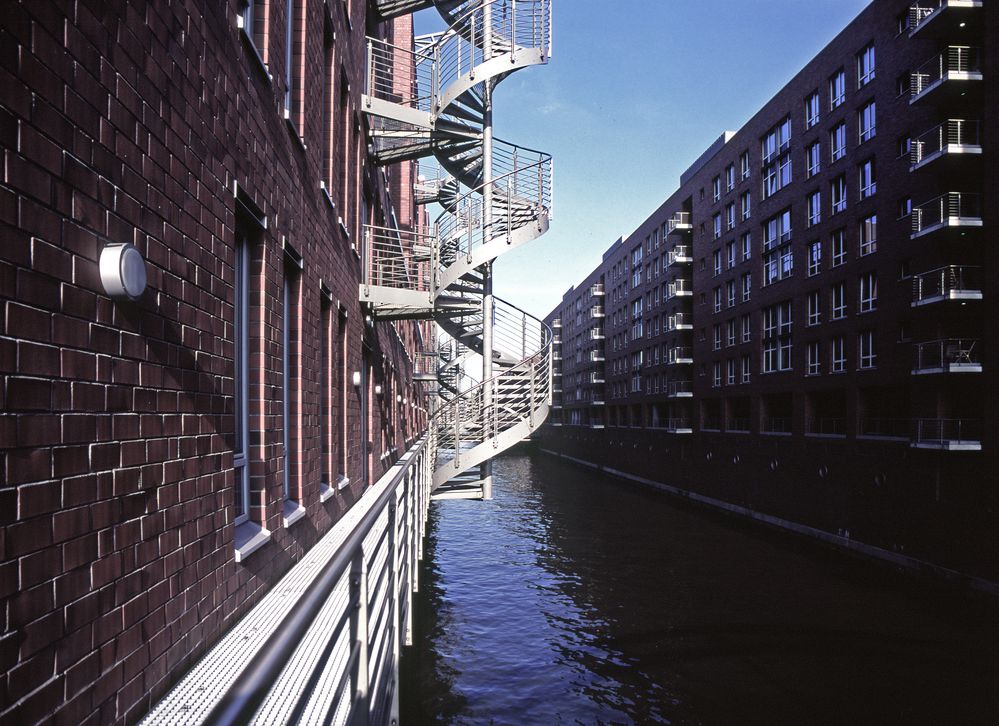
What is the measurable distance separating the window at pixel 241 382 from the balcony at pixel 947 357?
66.1ft

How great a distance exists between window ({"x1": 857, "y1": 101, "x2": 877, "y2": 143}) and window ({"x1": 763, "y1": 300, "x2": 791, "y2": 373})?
779 cm

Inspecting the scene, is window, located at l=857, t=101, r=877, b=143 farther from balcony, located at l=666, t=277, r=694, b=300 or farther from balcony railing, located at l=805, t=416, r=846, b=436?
balcony, located at l=666, t=277, r=694, b=300

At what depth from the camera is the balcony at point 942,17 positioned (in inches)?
771

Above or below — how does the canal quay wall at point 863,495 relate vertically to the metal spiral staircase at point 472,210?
below

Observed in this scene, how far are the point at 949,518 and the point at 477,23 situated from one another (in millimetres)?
17515

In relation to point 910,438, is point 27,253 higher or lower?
higher

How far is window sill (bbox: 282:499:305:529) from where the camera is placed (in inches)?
215

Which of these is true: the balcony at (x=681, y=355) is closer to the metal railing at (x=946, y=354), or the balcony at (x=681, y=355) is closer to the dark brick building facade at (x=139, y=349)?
the metal railing at (x=946, y=354)

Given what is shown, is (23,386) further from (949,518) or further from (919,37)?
(919,37)

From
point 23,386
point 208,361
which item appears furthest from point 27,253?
point 208,361

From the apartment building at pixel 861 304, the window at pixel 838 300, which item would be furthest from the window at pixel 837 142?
the window at pixel 838 300

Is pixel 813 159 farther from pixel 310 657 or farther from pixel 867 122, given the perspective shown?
pixel 310 657

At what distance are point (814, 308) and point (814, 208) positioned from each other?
168 inches

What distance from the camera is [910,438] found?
20953mm
